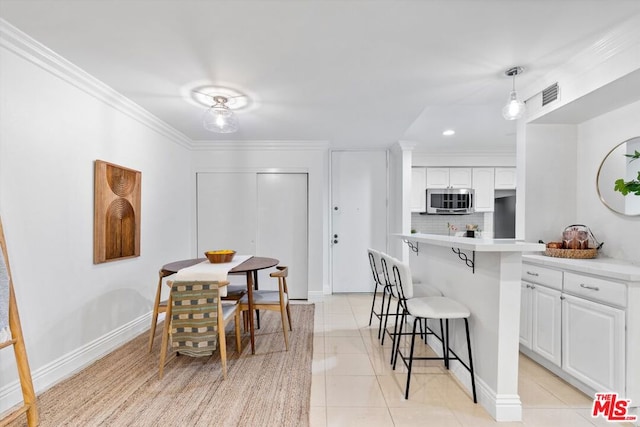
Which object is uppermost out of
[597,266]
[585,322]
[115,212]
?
[115,212]

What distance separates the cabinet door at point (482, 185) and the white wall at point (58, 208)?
16.2ft

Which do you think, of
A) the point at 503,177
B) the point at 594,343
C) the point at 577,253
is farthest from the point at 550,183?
the point at 503,177

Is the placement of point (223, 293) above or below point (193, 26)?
below

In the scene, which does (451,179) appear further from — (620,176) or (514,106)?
(514,106)

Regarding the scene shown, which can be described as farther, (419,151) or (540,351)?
(419,151)

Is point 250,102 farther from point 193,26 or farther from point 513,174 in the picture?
point 513,174

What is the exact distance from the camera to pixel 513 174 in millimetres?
5277

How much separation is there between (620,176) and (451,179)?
9.42ft

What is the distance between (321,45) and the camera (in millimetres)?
2021

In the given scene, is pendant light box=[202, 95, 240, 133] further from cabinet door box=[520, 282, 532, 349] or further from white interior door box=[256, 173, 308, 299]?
cabinet door box=[520, 282, 532, 349]

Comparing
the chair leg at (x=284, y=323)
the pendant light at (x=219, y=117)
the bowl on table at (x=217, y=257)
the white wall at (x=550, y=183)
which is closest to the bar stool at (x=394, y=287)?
the chair leg at (x=284, y=323)

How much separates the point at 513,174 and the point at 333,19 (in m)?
4.78

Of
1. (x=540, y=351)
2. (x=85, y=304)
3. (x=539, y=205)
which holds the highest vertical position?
(x=539, y=205)

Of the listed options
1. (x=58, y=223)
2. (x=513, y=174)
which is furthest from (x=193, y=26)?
(x=513, y=174)
